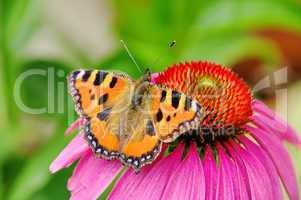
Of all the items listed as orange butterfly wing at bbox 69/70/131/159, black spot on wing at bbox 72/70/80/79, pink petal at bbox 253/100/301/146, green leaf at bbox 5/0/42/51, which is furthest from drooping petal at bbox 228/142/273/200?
green leaf at bbox 5/0/42/51

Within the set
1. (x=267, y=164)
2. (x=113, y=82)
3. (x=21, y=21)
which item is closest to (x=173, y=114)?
(x=113, y=82)

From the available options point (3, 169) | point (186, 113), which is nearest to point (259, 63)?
point (3, 169)

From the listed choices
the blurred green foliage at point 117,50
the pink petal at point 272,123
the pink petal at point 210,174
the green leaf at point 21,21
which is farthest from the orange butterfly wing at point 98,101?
the green leaf at point 21,21

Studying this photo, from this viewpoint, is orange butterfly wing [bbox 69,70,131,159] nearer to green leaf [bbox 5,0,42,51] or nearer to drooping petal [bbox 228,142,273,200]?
drooping petal [bbox 228,142,273,200]

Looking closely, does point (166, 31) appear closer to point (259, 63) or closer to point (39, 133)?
point (39, 133)

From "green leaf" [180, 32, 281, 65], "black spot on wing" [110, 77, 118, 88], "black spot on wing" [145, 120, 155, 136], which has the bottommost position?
"black spot on wing" [145, 120, 155, 136]
